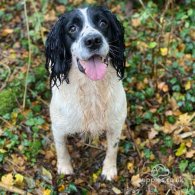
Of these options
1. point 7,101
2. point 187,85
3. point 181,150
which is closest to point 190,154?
point 181,150

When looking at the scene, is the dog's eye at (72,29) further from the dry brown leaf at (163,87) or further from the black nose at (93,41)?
the dry brown leaf at (163,87)

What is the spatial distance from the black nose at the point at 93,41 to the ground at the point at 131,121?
4.93 ft

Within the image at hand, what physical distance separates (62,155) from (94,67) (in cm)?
133

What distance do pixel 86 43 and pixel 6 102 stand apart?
2.07m

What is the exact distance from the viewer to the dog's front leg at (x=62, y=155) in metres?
4.40

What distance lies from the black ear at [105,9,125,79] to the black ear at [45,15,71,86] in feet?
1.36

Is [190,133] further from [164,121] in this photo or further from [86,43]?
[86,43]

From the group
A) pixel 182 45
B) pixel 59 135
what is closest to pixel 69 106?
pixel 59 135

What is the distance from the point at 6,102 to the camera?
5191mm

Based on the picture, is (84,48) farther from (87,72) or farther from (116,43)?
(116,43)

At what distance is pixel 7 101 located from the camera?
520cm

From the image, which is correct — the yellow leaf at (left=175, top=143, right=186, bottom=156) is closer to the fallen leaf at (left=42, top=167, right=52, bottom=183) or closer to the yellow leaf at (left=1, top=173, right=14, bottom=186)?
the fallen leaf at (left=42, top=167, right=52, bottom=183)

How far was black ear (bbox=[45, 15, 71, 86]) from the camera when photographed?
3805 mm

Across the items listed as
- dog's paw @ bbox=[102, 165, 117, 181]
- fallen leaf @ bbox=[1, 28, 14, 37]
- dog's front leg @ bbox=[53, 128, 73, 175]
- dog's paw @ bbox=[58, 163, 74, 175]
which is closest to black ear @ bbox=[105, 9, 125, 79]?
dog's front leg @ bbox=[53, 128, 73, 175]
